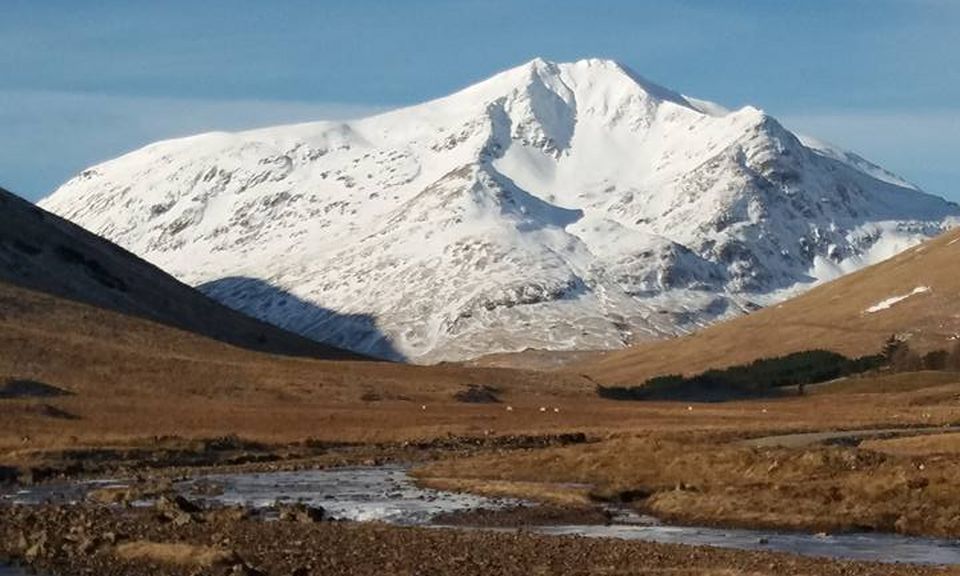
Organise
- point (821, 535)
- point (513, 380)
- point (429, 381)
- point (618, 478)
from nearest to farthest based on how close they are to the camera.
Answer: point (821, 535) → point (618, 478) → point (429, 381) → point (513, 380)

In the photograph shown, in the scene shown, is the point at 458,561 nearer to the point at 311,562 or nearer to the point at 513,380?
the point at 311,562

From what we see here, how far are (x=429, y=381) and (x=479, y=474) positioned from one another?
95574 millimetres

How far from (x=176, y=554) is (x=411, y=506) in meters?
19.0

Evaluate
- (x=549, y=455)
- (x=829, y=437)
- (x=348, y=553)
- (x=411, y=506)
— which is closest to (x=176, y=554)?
(x=348, y=553)

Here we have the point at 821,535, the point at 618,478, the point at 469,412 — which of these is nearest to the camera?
the point at 821,535

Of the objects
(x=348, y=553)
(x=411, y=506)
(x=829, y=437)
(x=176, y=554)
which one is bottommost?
(x=348, y=553)

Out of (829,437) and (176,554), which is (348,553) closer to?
(176,554)

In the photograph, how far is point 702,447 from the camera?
7319 centimetres

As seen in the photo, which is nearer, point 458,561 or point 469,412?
point 458,561

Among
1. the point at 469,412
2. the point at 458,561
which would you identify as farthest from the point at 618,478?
the point at 469,412

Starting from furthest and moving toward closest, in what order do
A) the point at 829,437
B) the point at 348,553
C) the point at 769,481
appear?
1. the point at 829,437
2. the point at 769,481
3. the point at 348,553

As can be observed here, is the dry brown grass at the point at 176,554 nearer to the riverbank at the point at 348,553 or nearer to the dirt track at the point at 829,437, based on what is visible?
the riverbank at the point at 348,553

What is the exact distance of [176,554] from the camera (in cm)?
4775

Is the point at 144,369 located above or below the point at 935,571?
above
